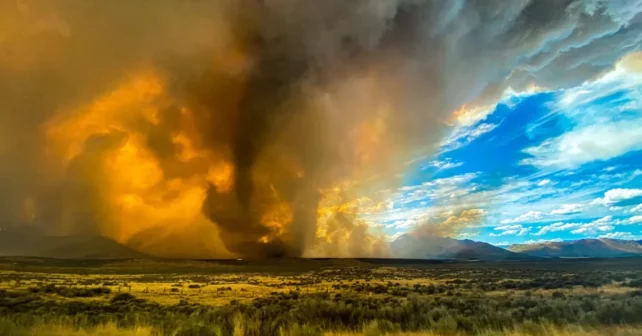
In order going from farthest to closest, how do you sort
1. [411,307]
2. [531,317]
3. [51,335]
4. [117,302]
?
[117,302], [411,307], [531,317], [51,335]

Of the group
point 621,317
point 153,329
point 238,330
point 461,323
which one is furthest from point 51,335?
point 621,317

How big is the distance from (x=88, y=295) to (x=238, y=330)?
22758 mm

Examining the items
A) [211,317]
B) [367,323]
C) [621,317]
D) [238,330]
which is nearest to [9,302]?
[211,317]

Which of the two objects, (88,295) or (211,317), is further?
(88,295)

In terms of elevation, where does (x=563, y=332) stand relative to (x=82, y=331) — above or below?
below

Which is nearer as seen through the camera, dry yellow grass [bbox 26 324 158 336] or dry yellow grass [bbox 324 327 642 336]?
dry yellow grass [bbox 26 324 158 336]

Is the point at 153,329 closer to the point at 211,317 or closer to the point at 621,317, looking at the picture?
the point at 211,317

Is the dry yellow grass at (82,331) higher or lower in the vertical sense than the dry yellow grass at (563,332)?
higher

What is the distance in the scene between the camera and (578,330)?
1297cm

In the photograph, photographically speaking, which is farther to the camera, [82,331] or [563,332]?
[563,332]

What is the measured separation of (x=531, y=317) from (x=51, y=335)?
17.0m

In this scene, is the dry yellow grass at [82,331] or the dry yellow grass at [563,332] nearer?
the dry yellow grass at [82,331]

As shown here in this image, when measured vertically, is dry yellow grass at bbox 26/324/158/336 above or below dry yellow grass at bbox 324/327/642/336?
above

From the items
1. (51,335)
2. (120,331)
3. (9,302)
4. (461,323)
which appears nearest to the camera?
(51,335)
